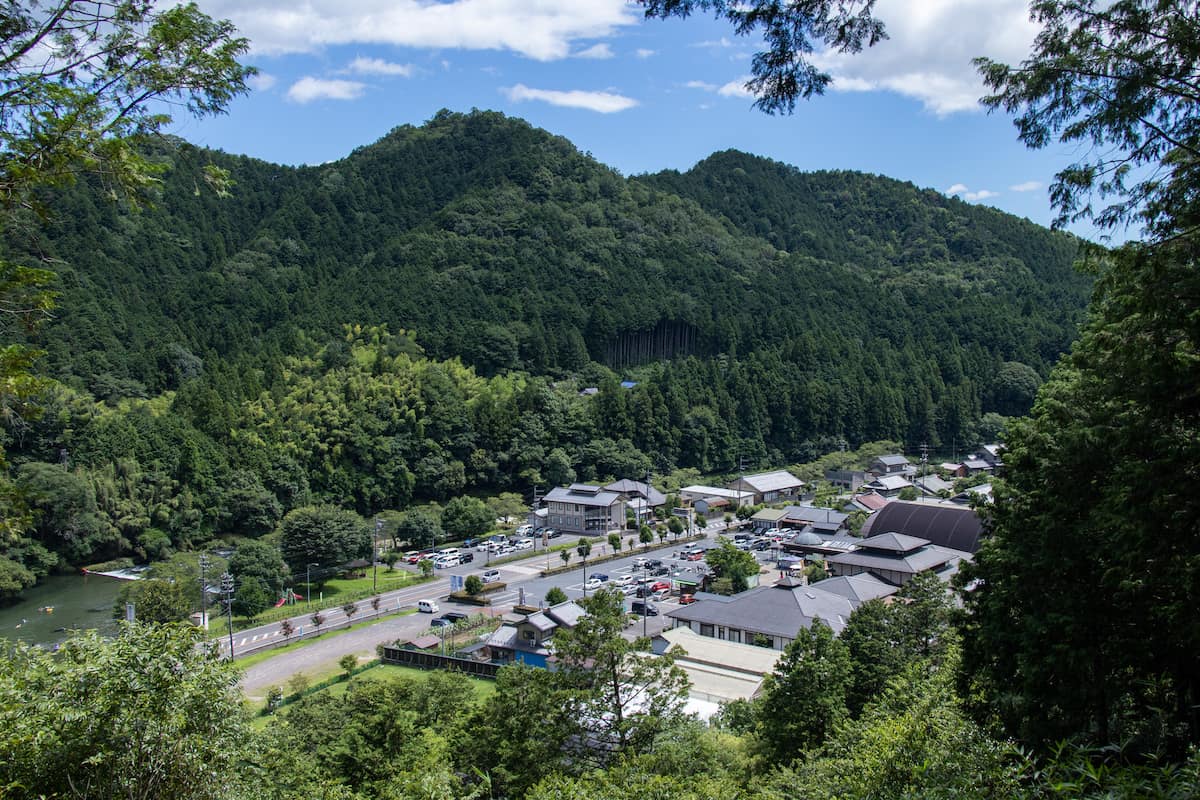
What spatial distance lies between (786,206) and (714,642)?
257ft

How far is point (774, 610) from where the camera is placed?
18.5 m

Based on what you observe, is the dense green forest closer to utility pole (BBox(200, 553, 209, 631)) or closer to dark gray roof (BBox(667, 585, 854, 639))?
utility pole (BBox(200, 553, 209, 631))

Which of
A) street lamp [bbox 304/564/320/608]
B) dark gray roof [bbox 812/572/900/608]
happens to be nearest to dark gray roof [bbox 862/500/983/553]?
dark gray roof [bbox 812/572/900/608]

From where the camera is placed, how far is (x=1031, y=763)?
3.39 metres

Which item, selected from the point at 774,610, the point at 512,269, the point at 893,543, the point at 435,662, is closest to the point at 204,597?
the point at 435,662

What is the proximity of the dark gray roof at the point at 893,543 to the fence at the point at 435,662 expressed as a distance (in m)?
12.4

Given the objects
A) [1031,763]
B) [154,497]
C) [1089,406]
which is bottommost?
[154,497]

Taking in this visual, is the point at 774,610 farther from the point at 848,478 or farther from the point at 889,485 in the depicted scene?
the point at 848,478

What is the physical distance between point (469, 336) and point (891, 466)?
24.2 metres

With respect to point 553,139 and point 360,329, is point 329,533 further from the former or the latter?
point 553,139

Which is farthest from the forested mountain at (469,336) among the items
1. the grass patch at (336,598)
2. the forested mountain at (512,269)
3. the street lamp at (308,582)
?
the grass patch at (336,598)

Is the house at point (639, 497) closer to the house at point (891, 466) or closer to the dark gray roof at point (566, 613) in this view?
the house at point (891, 466)

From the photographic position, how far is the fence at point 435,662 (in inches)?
688

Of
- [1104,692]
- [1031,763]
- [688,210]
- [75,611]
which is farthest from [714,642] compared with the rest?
[688,210]
